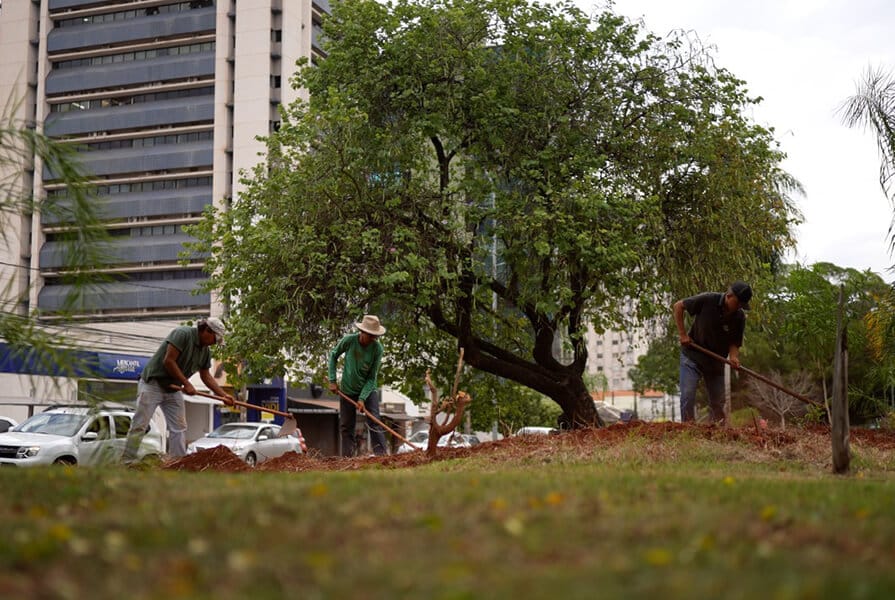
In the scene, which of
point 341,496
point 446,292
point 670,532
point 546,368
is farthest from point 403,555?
point 546,368

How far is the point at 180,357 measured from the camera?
1085cm

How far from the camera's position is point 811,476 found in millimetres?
8211

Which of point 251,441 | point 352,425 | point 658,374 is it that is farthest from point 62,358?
point 658,374

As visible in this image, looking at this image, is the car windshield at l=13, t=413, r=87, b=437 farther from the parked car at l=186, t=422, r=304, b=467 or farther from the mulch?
the mulch

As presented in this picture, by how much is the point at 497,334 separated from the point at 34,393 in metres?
13.7

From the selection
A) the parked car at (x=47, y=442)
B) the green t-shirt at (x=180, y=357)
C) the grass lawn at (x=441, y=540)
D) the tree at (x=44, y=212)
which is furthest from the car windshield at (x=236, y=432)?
the grass lawn at (x=441, y=540)

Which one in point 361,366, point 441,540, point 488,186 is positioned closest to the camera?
point 441,540

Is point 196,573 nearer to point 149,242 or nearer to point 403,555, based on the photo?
point 403,555

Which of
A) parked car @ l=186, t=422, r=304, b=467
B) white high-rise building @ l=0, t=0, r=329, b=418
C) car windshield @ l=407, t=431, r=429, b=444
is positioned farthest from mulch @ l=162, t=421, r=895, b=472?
white high-rise building @ l=0, t=0, r=329, b=418

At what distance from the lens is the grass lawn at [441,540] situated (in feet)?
9.46

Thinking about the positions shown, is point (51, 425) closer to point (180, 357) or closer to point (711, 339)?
point (180, 357)

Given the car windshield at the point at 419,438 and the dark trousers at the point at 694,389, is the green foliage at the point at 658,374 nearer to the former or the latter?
the car windshield at the point at 419,438

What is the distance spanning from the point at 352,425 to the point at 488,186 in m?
5.69

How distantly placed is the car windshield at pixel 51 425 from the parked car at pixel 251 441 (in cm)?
744
